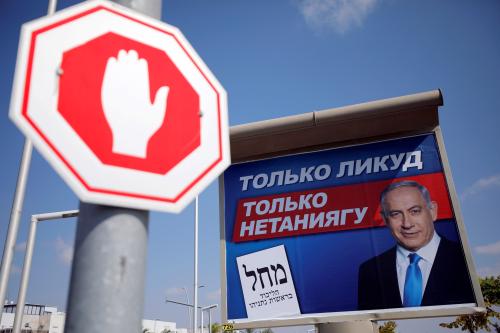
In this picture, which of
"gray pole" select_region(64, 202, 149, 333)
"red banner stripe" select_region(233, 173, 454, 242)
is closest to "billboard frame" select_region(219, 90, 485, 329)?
"red banner stripe" select_region(233, 173, 454, 242)

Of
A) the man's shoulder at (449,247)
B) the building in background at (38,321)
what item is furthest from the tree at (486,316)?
the building in background at (38,321)

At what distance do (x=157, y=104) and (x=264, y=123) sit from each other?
13.6 feet

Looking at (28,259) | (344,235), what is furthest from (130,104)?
(28,259)

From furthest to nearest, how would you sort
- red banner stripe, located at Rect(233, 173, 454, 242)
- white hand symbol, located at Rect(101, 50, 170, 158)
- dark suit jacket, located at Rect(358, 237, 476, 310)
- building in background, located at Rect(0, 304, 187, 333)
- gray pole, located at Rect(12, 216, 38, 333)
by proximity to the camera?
1. building in background, located at Rect(0, 304, 187, 333)
2. gray pole, located at Rect(12, 216, 38, 333)
3. red banner stripe, located at Rect(233, 173, 454, 242)
4. dark suit jacket, located at Rect(358, 237, 476, 310)
5. white hand symbol, located at Rect(101, 50, 170, 158)

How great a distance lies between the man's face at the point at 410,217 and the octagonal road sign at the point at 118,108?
426 cm

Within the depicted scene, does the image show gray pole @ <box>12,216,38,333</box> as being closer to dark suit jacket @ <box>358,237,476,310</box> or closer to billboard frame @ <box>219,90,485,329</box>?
billboard frame @ <box>219,90,485,329</box>

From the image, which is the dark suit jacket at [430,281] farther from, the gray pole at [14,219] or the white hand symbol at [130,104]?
the gray pole at [14,219]

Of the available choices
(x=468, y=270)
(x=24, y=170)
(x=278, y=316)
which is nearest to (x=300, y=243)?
(x=278, y=316)

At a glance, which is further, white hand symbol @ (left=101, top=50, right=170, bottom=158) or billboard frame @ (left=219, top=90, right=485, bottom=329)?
billboard frame @ (left=219, top=90, right=485, bottom=329)

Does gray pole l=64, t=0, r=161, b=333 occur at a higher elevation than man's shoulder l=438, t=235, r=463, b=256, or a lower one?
lower

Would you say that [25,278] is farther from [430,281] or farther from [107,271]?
[107,271]

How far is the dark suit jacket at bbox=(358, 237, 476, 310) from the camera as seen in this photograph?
459 centimetres

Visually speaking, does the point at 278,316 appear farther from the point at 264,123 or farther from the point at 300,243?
the point at 264,123

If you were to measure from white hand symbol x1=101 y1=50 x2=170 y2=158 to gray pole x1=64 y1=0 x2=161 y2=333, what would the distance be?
0.75 ft
